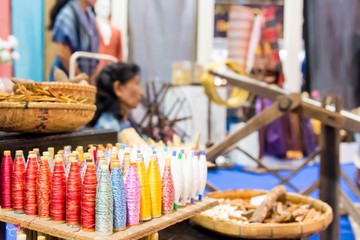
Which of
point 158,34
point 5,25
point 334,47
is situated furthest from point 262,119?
point 334,47

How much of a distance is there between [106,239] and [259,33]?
15.5 feet

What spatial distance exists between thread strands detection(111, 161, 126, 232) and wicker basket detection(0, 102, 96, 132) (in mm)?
438

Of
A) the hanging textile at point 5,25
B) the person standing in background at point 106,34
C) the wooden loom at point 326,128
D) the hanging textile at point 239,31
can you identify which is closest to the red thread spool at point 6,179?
the wooden loom at point 326,128

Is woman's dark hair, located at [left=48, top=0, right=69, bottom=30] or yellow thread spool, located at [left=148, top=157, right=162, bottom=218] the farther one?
woman's dark hair, located at [left=48, top=0, right=69, bottom=30]

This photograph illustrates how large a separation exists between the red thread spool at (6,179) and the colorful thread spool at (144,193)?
0.37m

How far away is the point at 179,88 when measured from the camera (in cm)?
478

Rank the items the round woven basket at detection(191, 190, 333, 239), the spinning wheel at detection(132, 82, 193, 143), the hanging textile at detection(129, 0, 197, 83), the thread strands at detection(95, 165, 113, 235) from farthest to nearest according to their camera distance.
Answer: the hanging textile at detection(129, 0, 197, 83)
the spinning wheel at detection(132, 82, 193, 143)
the round woven basket at detection(191, 190, 333, 239)
the thread strands at detection(95, 165, 113, 235)

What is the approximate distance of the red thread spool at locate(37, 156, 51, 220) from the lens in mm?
1175

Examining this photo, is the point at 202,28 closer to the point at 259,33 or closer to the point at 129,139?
the point at 259,33

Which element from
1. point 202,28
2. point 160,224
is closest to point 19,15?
point 202,28

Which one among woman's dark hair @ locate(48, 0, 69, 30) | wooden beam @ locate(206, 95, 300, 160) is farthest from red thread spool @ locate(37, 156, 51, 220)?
woman's dark hair @ locate(48, 0, 69, 30)

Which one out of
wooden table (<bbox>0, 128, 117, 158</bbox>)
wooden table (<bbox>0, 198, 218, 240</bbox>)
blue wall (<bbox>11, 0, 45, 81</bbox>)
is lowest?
wooden table (<bbox>0, 198, 218, 240</bbox>)

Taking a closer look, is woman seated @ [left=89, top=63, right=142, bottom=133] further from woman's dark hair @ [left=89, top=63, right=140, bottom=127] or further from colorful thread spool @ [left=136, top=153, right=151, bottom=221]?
colorful thread spool @ [left=136, top=153, right=151, bottom=221]

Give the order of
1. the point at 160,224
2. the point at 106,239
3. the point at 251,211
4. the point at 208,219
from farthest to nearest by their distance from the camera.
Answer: the point at 251,211
the point at 208,219
the point at 160,224
the point at 106,239
